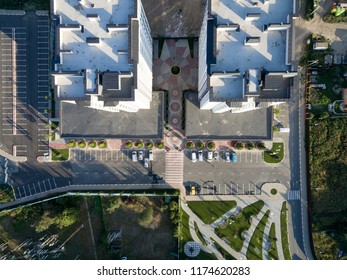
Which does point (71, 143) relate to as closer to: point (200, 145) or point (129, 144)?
point (129, 144)

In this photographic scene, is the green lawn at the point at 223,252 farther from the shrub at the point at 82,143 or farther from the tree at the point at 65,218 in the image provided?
the shrub at the point at 82,143

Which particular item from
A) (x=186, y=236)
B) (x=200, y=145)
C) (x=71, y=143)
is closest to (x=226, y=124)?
(x=200, y=145)

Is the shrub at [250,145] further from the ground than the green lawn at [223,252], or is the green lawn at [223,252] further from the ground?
the shrub at [250,145]

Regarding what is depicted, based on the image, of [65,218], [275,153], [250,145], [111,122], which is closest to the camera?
[111,122]

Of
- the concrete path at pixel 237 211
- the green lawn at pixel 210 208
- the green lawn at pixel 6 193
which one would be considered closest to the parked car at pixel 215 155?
the concrete path at pixel 237 211

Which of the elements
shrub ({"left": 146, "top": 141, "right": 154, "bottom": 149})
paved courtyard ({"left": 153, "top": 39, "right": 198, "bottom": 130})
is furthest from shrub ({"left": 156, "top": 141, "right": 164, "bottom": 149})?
paved courtyard ({"left": 153, "top": 39, "right": 198, "bottom": 130})

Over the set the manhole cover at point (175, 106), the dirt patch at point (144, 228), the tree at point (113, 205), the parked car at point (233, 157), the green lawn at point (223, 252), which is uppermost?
the manhole cover at point (175, 106)
